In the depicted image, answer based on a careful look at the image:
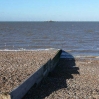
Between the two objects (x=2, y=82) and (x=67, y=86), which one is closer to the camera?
Answer: (x=2, y=82)

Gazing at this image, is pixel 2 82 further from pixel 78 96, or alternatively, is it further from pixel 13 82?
pixel 78 96

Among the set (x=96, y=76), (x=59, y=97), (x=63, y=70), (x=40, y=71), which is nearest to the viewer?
(x=59, y=97)

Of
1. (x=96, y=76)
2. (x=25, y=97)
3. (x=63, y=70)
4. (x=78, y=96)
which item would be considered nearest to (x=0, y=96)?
(x=25, y=97)

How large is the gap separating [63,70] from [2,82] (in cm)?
932

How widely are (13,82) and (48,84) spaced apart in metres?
2.35

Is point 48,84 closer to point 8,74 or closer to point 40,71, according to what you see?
point 40,71

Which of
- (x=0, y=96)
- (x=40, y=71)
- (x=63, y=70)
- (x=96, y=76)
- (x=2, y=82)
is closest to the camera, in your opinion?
(x=0, y=96)

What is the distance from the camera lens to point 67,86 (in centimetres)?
1134

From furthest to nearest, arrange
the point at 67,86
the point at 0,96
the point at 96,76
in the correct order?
the point at 96,76, the point at 67,86, the point at 0,96

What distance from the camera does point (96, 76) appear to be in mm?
16125

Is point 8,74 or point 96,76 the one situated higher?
point 8,74

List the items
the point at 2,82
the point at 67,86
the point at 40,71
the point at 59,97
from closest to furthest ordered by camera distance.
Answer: the point at 59,97 < the point at 2,82 < the point at 67,86 < the point at 40,71

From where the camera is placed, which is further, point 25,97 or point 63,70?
point 63,70

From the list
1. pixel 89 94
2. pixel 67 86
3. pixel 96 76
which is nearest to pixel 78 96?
pixel 89 94
